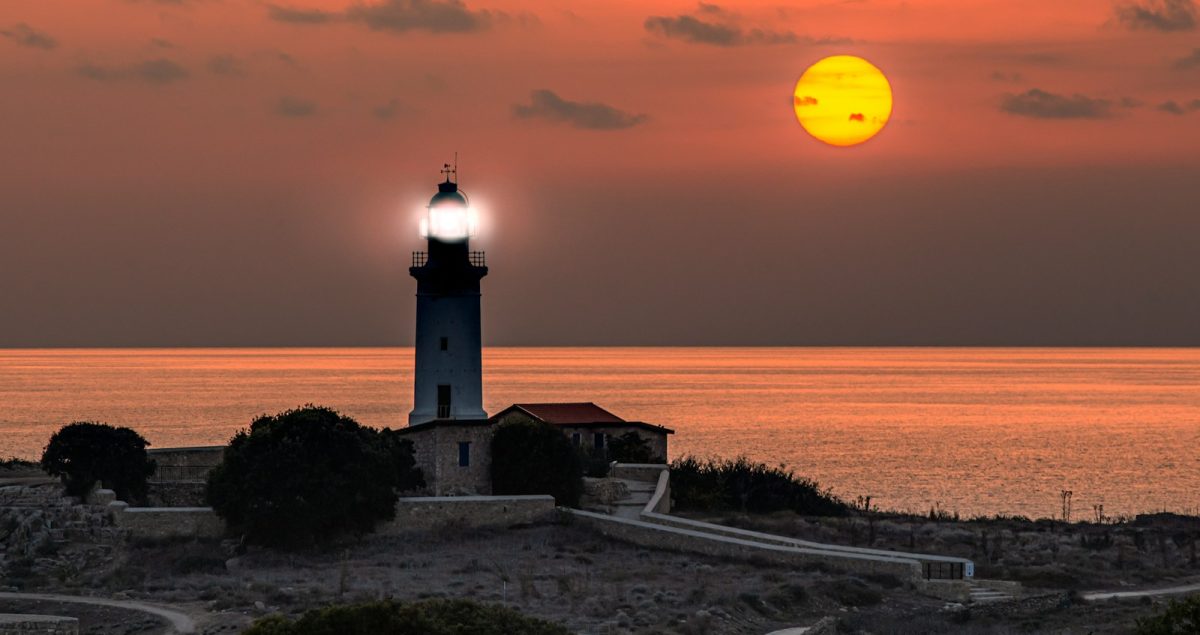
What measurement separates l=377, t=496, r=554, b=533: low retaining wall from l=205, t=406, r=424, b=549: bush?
493 mm

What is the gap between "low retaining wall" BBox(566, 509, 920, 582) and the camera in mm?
44625

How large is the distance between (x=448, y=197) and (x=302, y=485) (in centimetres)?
1558

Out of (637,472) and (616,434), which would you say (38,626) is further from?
(616,434)

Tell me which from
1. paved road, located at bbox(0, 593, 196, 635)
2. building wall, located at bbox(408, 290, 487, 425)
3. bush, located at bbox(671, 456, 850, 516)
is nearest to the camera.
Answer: paved road, located at bbox(0, 593, 196, 635)

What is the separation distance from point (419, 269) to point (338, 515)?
549 inches

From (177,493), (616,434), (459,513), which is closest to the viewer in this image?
(459,513)

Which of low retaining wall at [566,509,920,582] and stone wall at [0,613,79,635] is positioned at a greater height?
low retaining wall at [566,509,920,582]

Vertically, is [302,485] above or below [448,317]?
below

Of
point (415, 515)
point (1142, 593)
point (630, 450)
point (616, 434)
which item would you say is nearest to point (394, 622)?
point (415, 515)

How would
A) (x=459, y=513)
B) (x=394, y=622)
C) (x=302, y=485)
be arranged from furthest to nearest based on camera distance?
1. (x=459, y=513)
2. (x=302, y=485)
3. (x=394, y=622)

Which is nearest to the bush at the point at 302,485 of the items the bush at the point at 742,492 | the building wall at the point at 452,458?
the building wall at the point at 452,458

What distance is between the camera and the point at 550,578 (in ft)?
147

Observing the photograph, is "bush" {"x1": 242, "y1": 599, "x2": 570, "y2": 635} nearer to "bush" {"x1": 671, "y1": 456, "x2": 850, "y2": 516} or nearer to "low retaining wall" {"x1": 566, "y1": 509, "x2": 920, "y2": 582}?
"low retaining wall" {"x1": 566, "y1": 509, "x2": 920, "y2": 582}

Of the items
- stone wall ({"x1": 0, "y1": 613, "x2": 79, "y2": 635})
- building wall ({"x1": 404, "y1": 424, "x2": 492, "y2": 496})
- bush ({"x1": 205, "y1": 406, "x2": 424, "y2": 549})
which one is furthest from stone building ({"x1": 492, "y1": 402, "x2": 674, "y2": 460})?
stone wall ({"x1": 0, "y1": 613, "x2": 79, "y2": 635})
